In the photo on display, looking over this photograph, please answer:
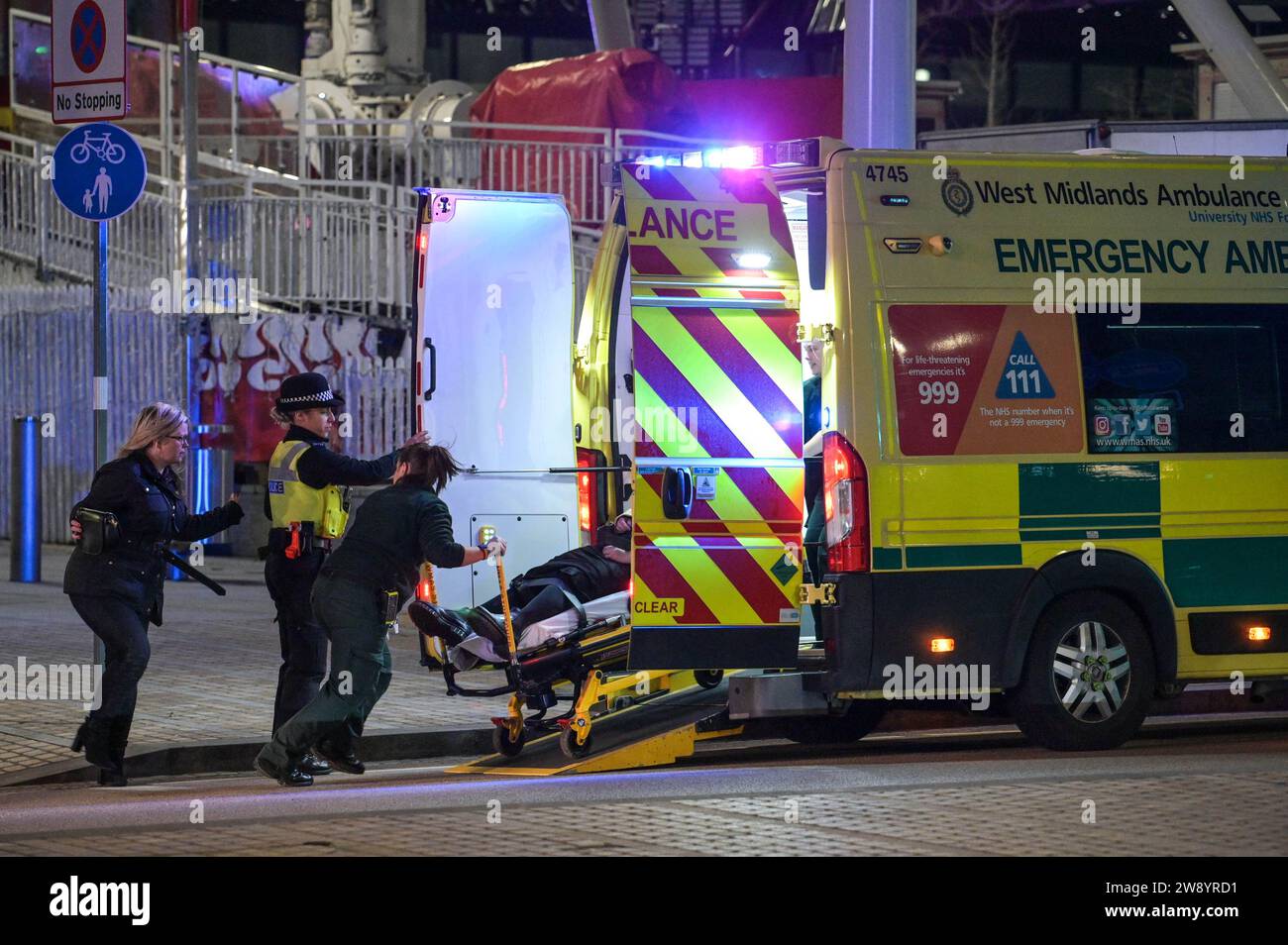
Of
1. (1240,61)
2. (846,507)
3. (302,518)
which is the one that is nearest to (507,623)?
(302,518)

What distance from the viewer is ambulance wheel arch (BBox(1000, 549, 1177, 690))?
887cm

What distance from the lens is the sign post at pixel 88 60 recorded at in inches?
393

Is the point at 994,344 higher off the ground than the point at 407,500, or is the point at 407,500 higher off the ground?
the point at 994,344

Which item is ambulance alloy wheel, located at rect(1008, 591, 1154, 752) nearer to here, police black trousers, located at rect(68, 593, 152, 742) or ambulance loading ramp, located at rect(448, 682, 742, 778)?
ambulance loading ramp, located at rect(448, 682, 742, 778)

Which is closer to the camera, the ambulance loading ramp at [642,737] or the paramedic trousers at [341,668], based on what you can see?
the paramedic trousers at [341,668]

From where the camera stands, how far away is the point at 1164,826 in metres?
7.01

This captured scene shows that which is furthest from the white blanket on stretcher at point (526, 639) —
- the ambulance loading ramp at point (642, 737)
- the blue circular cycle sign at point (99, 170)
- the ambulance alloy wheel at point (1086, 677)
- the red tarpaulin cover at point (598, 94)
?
the red tarpaulin cover at point (598, 94)

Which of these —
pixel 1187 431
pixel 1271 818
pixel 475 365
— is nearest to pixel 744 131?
pixel 475 365

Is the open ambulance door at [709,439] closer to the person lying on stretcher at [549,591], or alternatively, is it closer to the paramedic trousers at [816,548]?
the paramedic trousers at [816,548]

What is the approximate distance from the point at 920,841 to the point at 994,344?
111 inches

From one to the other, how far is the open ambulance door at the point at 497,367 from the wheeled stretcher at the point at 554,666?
4.79ft

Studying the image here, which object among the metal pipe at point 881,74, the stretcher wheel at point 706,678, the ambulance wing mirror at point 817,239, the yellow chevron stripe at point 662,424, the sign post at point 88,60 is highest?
the metal pipe at point 881,74

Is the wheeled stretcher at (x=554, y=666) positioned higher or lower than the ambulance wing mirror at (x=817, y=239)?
lower

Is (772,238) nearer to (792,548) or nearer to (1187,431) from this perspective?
(792,548)
